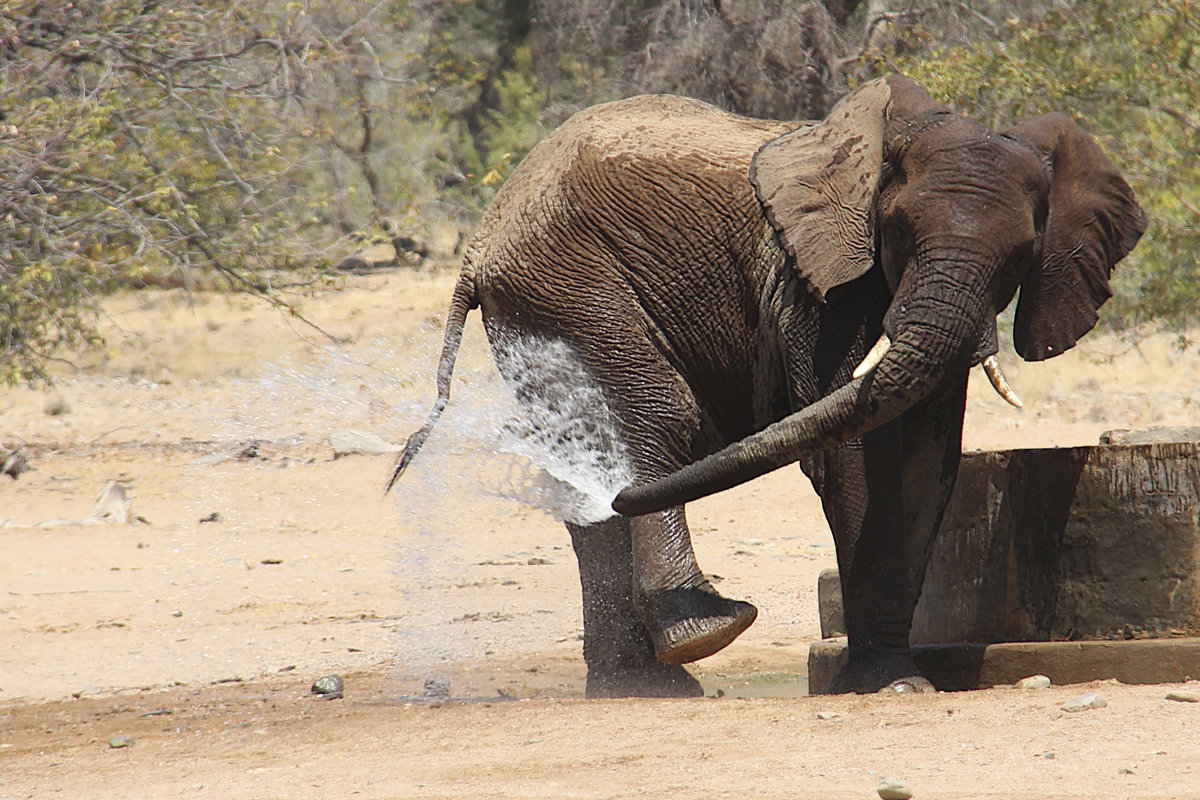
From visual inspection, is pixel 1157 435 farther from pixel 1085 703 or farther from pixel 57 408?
pixel 57 408

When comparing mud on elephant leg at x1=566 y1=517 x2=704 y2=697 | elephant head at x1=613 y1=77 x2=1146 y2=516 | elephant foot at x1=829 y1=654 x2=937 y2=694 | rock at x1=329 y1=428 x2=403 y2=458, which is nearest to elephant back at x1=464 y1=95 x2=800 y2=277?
elephant head at x1=613 y1=77 x2=1146 y2=516

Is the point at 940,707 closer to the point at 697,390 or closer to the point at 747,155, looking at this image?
the point at 697,390

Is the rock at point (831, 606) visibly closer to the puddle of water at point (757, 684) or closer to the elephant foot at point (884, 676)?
the puddle of water at point (757, 684)

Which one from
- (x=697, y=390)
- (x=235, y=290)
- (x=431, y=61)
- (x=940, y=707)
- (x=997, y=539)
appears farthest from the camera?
(x=431, y=61)

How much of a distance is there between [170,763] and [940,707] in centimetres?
243

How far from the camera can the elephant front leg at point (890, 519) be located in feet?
18.4

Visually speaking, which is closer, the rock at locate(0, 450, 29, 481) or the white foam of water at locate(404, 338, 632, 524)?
the white foam of water at locate(404, 338, 632, 524)

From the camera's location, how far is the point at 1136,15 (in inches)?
482

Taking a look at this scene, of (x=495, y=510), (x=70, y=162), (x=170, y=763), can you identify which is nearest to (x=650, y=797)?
(x=170, y=763)

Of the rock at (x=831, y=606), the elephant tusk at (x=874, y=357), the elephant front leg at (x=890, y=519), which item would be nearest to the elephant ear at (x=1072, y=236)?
the elephant front leg at (x=890, y=519)

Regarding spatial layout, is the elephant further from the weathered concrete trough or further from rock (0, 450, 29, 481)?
rock (0, 450, 29, 481)

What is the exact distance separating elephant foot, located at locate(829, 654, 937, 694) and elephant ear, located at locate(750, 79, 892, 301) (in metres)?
1.35

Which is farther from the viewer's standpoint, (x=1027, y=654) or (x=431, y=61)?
(x=431, y=61)

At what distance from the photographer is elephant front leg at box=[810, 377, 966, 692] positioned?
561 cm
